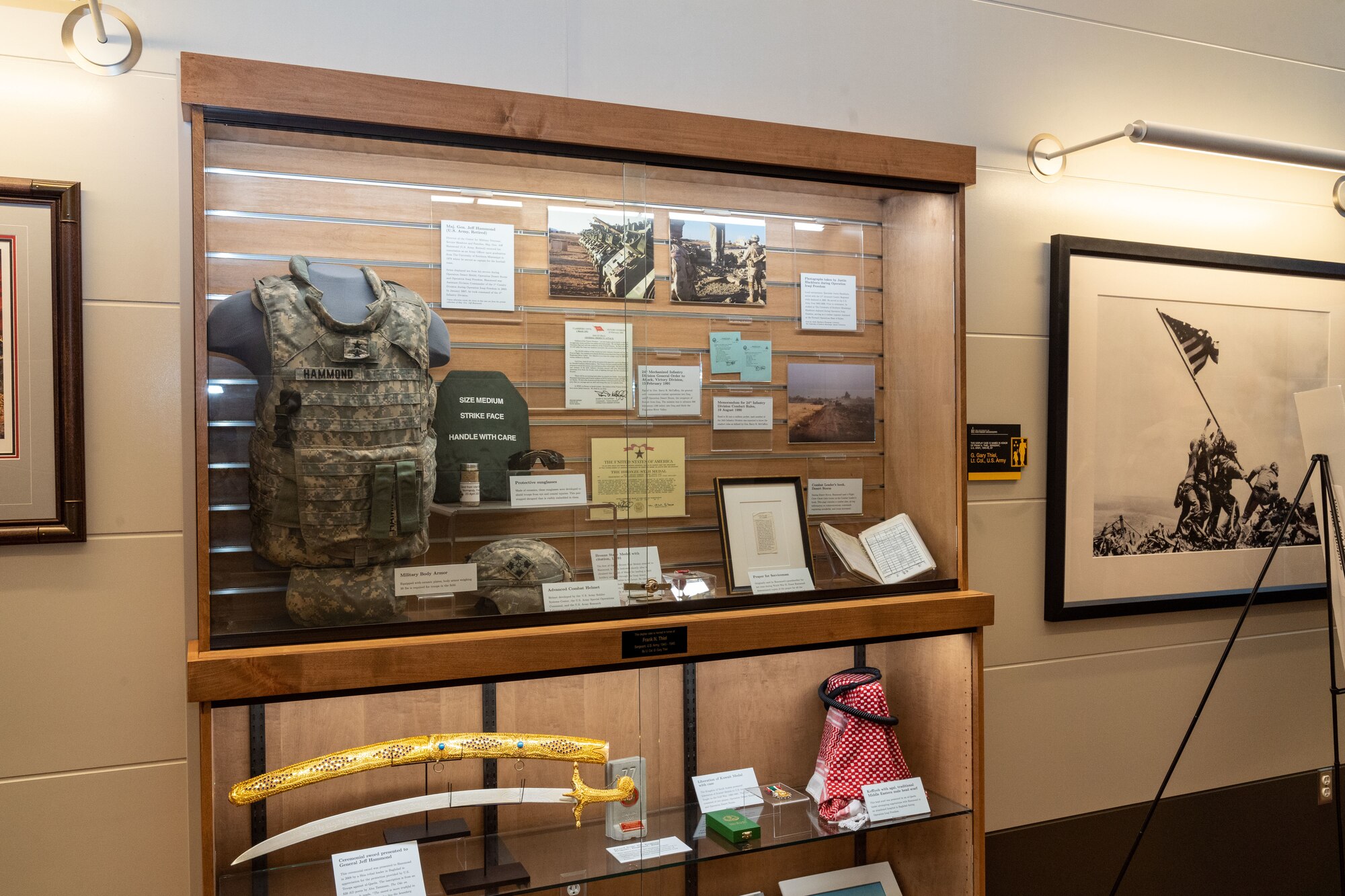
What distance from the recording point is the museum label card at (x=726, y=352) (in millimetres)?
2008

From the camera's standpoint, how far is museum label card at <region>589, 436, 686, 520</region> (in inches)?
72.7

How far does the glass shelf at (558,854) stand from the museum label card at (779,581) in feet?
1.63

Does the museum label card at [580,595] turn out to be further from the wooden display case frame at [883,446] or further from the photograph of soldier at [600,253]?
the photograph of soldier at [600,253]

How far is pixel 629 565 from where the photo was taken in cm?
187

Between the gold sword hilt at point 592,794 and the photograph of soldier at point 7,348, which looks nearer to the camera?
the photograph of soldier at point 7,348

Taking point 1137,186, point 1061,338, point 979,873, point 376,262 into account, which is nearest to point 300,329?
point 376,262

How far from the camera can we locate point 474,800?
70.9 inches

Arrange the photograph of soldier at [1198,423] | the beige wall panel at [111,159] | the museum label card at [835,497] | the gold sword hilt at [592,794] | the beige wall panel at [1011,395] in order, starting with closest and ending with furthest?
the beige wall panel at [111,159], the gold sword hilt at [592,794], the museum label card at [835,497], the beige wall panel at [1011,395], the photograph of soldier at [1198,423]

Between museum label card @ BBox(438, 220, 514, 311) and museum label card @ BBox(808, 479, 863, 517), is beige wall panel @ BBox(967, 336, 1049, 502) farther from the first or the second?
museum label card @ BBox(438, 220, 514, 311)

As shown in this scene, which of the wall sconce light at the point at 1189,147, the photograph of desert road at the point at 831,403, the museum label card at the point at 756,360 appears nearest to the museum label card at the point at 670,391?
the museum label card at the point at 756,360

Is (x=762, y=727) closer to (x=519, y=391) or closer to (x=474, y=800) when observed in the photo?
(x=474, y=800)

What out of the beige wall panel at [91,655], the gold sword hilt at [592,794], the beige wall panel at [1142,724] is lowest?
the beige wall panel at [1142,724]

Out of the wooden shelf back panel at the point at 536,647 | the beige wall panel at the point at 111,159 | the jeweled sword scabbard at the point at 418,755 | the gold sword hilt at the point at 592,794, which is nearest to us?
the wooden shelf back panel at the point at 536,647

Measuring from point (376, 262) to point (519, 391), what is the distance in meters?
0.34
